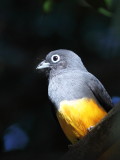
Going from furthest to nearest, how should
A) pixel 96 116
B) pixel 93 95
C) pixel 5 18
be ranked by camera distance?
pixel 5 18 < pixel 93 95 < pixel 96 116

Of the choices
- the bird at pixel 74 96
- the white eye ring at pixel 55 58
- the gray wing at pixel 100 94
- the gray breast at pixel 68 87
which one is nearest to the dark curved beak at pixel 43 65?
the bird at pixel 74 96

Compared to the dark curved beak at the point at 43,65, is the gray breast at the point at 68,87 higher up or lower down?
lower down

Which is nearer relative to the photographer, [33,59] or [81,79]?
[81,79]

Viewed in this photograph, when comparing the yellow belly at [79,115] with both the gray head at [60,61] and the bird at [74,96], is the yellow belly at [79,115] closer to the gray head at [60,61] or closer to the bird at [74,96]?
the bird at [74,96]

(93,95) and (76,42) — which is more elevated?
(76,42)

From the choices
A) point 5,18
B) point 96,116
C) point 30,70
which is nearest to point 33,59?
point 30,70

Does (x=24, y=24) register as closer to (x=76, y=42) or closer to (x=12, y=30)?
(x=12, y=30)

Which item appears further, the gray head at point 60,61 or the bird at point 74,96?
the gray head at point 60,61
